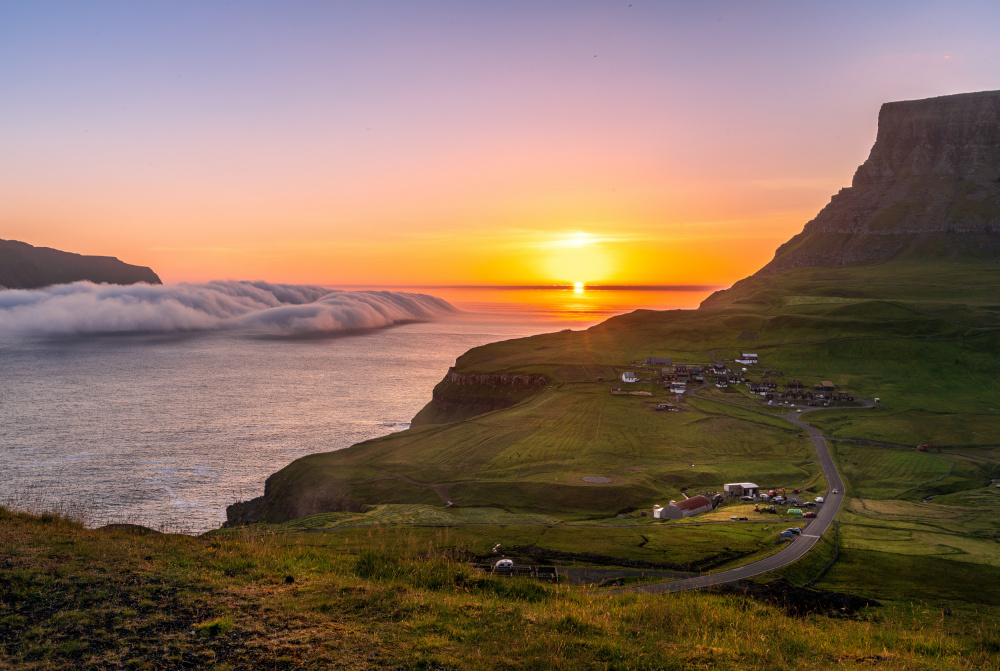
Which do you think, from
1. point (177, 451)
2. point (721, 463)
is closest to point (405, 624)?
point (721, 463)

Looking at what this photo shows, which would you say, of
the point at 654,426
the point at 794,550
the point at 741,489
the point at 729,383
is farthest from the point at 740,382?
the point at 794,550

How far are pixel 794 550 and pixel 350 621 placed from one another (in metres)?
52.7

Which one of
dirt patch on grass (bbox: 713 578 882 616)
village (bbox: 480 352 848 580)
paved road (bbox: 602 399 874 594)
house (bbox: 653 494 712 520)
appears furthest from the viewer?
village (bbox: 480 352 848 580)

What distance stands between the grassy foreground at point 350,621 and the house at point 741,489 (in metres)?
63.1

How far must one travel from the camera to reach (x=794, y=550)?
174 feet

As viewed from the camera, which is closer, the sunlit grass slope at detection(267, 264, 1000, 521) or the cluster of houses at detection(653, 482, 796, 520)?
the cluster of houses at detection(653, 482, 796, 520)

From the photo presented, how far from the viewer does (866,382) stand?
138 metres

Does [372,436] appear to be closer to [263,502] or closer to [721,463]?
[263,502]

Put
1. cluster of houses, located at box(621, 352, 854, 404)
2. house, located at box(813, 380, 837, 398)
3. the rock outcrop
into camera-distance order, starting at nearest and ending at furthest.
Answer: cluster of houses, located at box(621, 352, 854, 404) → house, located at box(813, 380, 837, 398) → the rock outcrop

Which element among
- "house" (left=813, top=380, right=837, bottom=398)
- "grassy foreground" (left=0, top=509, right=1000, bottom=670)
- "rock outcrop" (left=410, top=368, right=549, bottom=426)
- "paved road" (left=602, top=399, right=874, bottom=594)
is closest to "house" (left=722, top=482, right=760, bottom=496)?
"paved road" (left=602, top=399, right=874, bottom=594)

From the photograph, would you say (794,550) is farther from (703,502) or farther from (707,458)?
(707,458)

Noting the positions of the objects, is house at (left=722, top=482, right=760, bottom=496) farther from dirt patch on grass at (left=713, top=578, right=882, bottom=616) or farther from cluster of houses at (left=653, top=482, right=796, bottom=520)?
dirt patch on grass at (left=713, top=578, right=882, bottom=616)

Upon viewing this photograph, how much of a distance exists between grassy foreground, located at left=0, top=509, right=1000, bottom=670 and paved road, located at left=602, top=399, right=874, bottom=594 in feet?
25.5

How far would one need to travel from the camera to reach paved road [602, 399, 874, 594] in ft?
117
